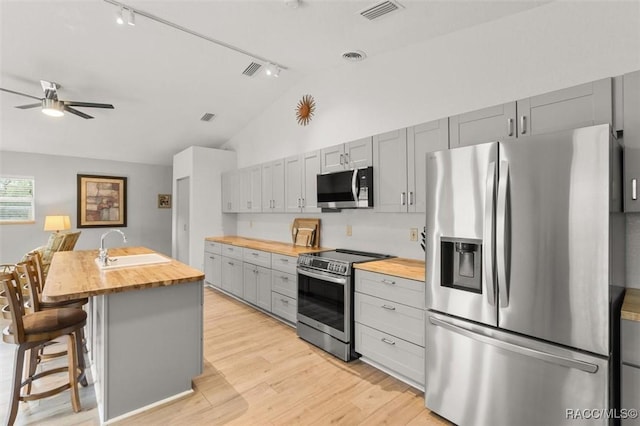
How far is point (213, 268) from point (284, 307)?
220cm

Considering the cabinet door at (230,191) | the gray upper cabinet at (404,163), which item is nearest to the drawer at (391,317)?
the gray upper cabinet at (404,163)

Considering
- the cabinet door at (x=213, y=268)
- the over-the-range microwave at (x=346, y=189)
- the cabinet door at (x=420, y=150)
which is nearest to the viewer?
the cabinet door at (x=420, y=150)

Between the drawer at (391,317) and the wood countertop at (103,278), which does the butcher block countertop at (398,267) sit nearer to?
the drawer at (391,317)

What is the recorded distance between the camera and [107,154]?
6453 millimetres

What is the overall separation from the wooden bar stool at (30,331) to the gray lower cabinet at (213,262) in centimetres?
295

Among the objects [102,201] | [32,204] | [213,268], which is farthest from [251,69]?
[32,204]

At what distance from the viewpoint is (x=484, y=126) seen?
239 centimetres

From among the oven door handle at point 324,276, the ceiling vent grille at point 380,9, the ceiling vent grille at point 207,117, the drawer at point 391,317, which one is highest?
the ceiling vent grille at point 380,9

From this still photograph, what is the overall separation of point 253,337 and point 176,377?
4.01 feet

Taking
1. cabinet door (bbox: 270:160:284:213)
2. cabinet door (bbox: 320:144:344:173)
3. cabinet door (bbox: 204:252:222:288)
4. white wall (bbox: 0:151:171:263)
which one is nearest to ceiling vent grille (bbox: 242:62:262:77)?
cabinet door (bbox: 270:160:284:213)

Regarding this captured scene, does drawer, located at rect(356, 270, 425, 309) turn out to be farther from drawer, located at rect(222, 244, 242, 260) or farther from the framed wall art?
the framed wall art

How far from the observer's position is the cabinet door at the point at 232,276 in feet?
15.3

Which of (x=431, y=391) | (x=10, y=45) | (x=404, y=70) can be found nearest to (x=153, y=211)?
(x=10, y=45)

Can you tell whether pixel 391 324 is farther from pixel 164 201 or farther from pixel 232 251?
pixel 164 201
